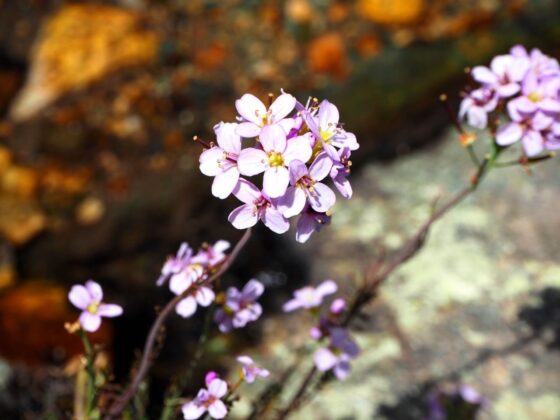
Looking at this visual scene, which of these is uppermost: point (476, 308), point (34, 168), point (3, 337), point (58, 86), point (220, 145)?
point (220, 145)

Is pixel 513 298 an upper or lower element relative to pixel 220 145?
lower

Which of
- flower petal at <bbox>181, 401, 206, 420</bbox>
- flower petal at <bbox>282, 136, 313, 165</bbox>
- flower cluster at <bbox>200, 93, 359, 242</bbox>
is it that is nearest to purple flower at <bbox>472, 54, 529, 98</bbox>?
flower cluster at <bbox>200, 93, 359, 242</bbox>

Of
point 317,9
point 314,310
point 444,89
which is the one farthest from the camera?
point 444,89

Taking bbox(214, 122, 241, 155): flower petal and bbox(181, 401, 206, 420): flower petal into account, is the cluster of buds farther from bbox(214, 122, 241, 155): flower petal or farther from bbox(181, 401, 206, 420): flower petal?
bbox(214, 122, 241, 155): flower petal

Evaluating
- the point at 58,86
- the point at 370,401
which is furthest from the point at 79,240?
the point at 370,401

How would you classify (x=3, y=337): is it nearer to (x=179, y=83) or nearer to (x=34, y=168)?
(x=34, y=168)
